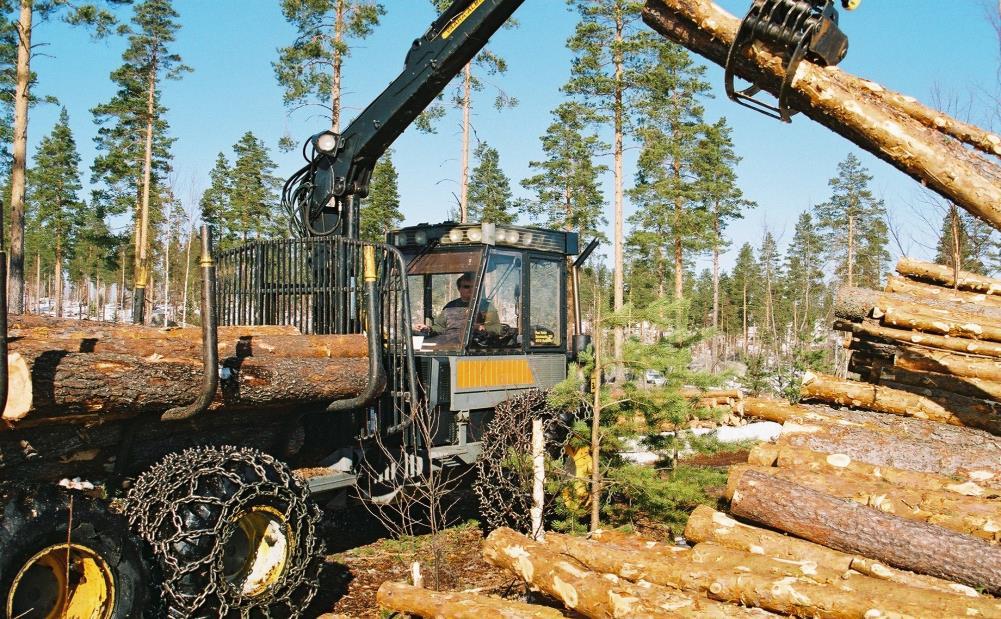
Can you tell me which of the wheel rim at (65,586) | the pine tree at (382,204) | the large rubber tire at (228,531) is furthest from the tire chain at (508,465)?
the pine tree at (382,204)

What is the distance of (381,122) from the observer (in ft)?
23.6

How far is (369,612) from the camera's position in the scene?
5.62 meters

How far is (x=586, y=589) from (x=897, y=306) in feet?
15.2

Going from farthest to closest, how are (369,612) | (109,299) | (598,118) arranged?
(109,299) < (598,118) < (369,612)

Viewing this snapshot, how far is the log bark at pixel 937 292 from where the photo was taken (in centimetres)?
785

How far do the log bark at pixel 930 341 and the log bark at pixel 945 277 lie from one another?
1.47 metres

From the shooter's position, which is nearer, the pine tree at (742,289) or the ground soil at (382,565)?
the ground soil at (382,565)

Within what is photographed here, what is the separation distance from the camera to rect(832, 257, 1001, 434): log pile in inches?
258

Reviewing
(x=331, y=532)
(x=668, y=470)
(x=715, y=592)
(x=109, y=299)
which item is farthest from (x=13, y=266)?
(x=109, y=299)

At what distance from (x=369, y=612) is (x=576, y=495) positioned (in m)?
2.32

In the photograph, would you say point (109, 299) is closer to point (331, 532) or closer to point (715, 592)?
point (331, 532)

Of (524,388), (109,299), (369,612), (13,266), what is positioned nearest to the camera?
(369,612)

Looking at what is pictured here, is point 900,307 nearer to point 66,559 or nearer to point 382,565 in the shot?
point 382,565

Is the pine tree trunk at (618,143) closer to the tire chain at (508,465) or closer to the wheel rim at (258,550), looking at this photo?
the tire chain at (508,465)
